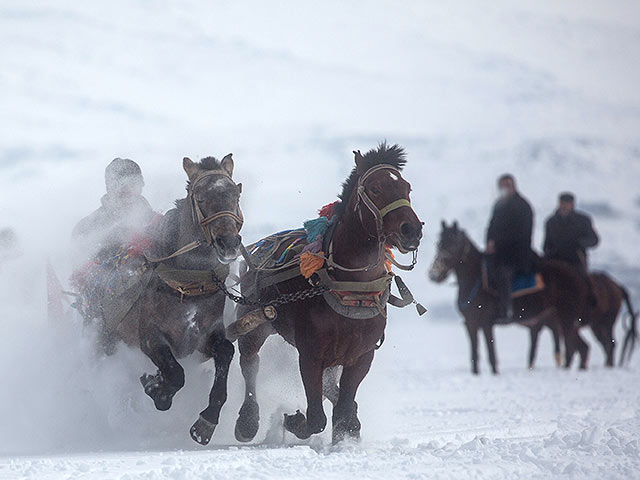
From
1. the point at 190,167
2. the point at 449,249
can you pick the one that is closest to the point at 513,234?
the point at 449,249

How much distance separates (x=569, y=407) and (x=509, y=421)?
1668mm

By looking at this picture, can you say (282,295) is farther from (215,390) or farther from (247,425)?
(247,425)

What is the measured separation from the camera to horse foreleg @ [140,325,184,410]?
6.18 metres

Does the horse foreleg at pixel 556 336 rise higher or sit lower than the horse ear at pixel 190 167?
lower

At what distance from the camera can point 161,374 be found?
20.5 feet

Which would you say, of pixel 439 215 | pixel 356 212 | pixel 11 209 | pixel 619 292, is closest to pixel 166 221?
pixel 356 212

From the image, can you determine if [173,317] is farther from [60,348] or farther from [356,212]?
[60,348]

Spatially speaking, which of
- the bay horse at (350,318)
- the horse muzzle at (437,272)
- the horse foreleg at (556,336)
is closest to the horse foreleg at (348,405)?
the bay horse at (350,318)

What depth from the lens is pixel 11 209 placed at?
915 centimetres

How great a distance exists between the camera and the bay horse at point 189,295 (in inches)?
242

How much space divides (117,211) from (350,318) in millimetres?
2691

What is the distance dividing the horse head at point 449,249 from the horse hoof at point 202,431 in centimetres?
1020

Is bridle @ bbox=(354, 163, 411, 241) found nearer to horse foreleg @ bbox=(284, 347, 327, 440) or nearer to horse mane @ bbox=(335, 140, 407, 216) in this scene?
horse mane @ bbox=(335, 140, 407, 216)

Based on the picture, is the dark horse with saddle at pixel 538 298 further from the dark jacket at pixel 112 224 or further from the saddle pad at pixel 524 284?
the dark jacket at pixel 112 224
